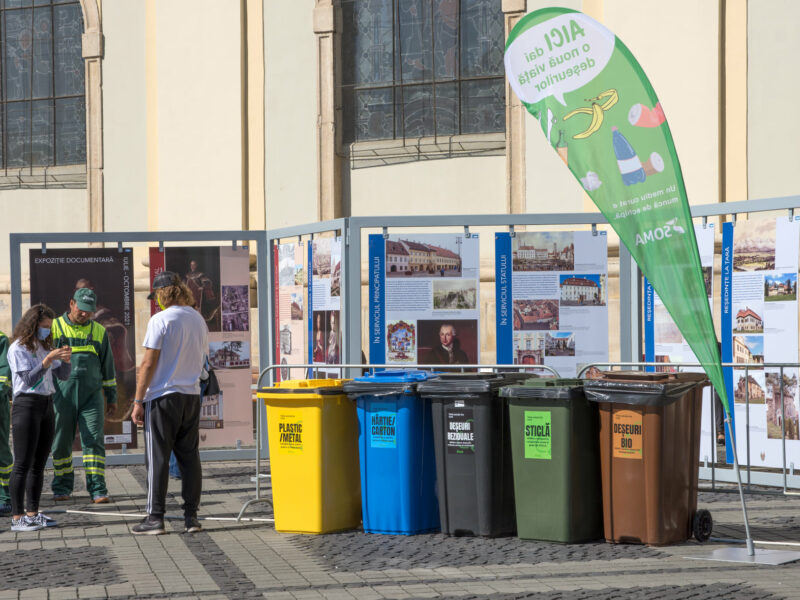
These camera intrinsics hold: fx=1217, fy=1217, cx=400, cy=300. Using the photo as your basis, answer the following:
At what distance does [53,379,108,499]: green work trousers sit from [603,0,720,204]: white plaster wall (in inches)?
342

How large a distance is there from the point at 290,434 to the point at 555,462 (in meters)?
1.83

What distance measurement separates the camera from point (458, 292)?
33.8 feet

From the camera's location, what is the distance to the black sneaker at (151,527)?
27.0 ft

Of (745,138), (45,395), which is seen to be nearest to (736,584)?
(45,395)

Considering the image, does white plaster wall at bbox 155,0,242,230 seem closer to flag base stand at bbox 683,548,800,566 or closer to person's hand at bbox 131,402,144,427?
person's hand at bbox 131,402,144,427

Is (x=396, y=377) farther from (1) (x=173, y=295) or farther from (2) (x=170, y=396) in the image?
(1) (x=173, y=295)

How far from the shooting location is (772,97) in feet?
50.8

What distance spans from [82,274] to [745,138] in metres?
8.64

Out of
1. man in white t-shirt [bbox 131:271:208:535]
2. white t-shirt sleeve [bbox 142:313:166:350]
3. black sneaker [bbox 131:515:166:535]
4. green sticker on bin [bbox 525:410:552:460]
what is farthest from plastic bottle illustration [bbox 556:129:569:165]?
black sneaker [bbox 131:515:166:535]

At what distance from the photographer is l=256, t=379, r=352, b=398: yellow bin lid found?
26.8 ft

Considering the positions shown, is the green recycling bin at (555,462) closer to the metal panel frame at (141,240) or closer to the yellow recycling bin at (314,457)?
the yellow recycling bin at (314,457)

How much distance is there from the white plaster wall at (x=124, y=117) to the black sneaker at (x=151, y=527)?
12175 mm

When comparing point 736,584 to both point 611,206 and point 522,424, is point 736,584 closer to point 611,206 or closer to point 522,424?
point 522,424

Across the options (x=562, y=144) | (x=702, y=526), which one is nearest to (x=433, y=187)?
(x=562, y=144)
